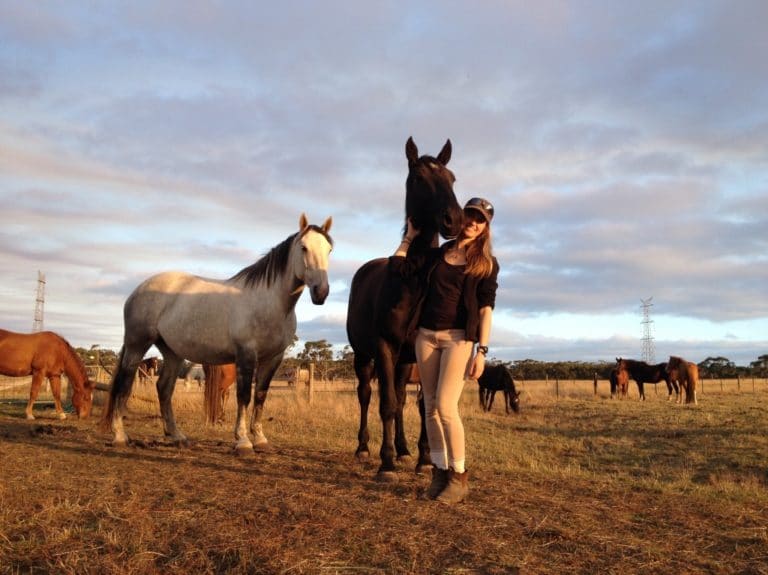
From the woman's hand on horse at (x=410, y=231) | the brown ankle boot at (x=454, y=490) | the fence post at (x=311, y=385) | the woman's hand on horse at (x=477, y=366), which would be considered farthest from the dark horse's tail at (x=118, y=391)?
the fence post at (x=311, y=385)

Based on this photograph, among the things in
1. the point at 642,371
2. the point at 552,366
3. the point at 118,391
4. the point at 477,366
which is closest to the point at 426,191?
the point at 477,366

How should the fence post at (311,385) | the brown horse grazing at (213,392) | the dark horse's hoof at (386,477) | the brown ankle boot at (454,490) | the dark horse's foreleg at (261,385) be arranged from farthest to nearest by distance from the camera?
1. the fence post at (311,385)
2. the brown horse grazing at (213,392)
3. the dark horse's foreleg at (261,385)
4. the dark horse's hoof at (386,477)
5. the brown ankle boot at (454,490)

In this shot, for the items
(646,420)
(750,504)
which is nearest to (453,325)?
(750,504)

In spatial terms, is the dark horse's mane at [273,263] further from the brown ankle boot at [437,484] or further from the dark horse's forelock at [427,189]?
the brown ankle boot at [437,484]

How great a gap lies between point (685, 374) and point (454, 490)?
25.5 meters

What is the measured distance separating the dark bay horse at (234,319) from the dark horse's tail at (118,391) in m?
0.01

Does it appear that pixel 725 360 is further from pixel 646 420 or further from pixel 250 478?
pixel 250 478

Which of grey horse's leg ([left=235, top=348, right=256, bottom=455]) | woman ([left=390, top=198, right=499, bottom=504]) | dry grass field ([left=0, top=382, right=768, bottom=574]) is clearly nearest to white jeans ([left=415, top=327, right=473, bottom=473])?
woman ([left=390, top=198, right=499, bottom=504])

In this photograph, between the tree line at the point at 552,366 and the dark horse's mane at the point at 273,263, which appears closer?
the dark horse's mane at the point at 273,263

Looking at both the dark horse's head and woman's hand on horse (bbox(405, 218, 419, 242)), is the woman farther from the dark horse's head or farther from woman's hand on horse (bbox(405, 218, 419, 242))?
woman's hand on horse (bbox(405, 218, 419, 242))

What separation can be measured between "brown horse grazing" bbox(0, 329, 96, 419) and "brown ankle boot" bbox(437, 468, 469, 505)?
1042cm

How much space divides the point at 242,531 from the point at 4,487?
239cm

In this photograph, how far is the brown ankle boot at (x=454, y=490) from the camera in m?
4.05

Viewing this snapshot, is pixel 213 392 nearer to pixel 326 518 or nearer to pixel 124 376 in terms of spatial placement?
pixel 124 376
